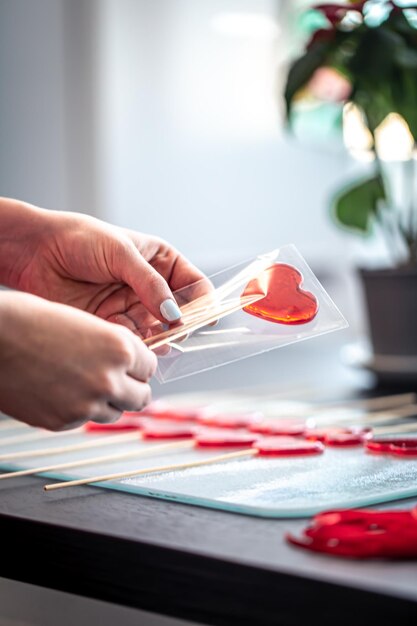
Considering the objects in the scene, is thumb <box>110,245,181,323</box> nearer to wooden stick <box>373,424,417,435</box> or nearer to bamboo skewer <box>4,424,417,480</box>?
bamboo skewer <box>4,424,417,480</box>

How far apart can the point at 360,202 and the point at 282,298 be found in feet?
2.62

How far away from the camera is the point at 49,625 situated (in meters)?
0.74

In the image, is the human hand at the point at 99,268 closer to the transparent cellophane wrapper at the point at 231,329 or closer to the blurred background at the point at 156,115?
the transparent cellophane wrapper at the point at 231,329

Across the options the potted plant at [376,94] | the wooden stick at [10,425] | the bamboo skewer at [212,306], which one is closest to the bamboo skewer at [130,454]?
the bamboo skewer at [212,306]

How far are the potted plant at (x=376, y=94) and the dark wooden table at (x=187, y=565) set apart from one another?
2.96ft

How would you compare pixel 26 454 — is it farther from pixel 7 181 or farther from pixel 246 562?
pixel 7 181

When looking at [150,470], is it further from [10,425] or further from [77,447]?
[10,425]

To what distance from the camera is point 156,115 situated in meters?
2.41

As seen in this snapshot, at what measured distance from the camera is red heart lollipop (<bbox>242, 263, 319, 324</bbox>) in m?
0.95

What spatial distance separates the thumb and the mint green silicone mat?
0.14 metres

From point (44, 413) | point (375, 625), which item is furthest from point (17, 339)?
point (375, 625)

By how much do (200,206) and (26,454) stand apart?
1.62 metres

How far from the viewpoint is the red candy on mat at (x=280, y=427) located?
1071mm

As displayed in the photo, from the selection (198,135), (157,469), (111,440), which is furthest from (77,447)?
(198,135)
